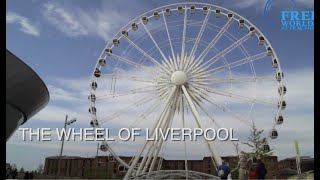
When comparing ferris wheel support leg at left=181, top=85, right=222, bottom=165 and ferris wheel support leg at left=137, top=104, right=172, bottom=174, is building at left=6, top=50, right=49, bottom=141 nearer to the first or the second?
ferris wheel support leg at left=137, top=104, right=172, bottom=174

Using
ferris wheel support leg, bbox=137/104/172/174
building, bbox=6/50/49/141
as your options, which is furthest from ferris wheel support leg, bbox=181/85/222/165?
building, bbox=6/50/49/141

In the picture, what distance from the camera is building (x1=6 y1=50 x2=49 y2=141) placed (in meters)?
21.2

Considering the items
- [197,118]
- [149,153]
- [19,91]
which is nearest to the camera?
[19,91]

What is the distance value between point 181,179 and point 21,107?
12.7 metres

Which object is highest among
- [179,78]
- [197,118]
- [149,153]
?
[179,78]

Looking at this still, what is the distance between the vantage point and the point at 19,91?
76.1 ft

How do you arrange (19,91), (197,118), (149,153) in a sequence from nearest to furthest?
(19,91) < (197,118) < (149,153)

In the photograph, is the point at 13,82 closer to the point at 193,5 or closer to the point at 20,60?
the point at 20,60

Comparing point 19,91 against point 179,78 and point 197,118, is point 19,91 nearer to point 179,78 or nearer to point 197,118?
point 179,78

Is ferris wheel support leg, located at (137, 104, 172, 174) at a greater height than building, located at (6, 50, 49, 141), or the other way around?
building, located at (6, 50, 49, 141)

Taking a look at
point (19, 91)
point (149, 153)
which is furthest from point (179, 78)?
point (19, 91)

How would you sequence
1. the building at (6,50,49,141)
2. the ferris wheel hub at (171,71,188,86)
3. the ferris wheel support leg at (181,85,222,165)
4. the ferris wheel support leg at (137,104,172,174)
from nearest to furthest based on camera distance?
the building at (6,50,49,141)
the ferris wheel support leg at (181,85,222,165)
the ferris wheel support leg at (137,104,172,174)
the ferris wheel hub at (171,71,188,86)

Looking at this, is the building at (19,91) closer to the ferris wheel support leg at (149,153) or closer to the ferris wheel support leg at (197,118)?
the ferris wheel support leg at (149,153)
